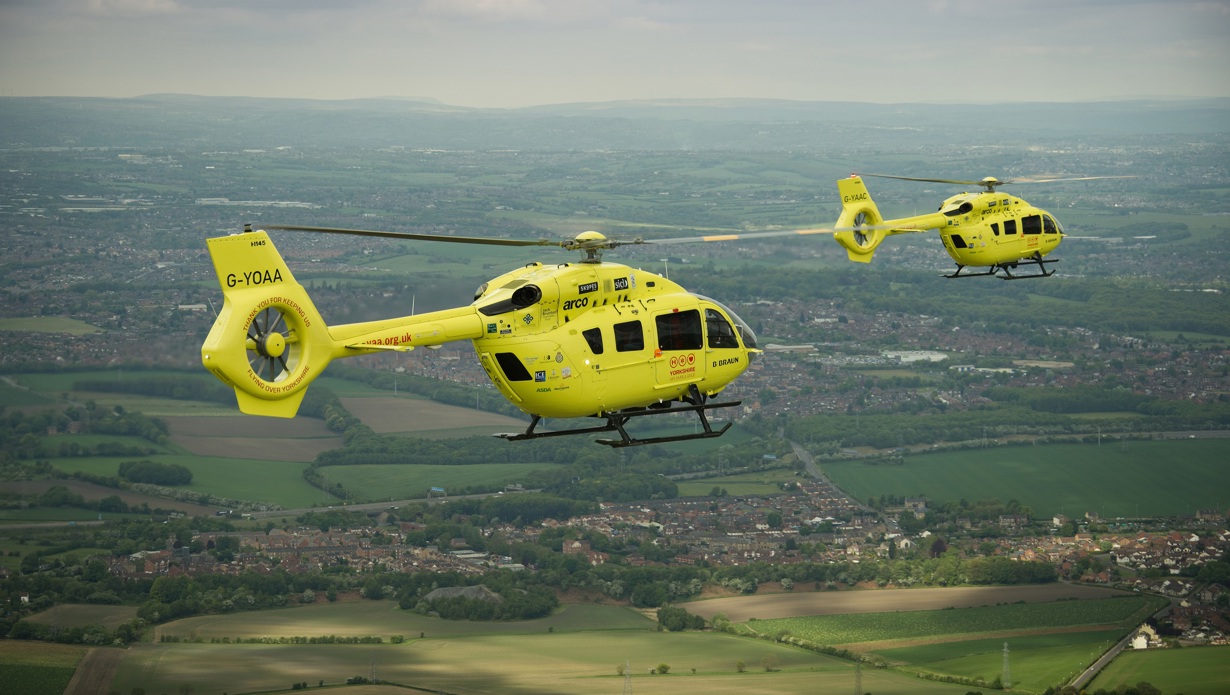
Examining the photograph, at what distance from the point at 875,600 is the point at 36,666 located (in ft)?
114

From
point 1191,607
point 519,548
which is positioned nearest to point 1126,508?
point 1191,607

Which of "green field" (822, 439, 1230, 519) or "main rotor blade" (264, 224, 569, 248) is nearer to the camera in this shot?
"main rotor blade" (264, 224, 569, 248)

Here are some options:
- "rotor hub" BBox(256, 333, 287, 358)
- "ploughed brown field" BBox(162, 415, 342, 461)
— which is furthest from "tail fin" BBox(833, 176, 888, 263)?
"ploughed brown field" BBox(162, 415, 342, 461)

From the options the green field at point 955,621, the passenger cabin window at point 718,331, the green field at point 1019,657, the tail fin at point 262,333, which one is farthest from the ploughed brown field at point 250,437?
the tail fin at point 262,333

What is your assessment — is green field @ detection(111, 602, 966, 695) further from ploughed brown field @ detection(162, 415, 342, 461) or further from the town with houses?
ploughed brown field @ detection(162, 415, 342, 461)

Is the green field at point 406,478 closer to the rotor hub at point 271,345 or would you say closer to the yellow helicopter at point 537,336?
the yellow helicopter at point 537,336

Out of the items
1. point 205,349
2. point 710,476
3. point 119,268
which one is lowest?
point 710,476

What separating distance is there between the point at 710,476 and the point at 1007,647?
34252 millimetres

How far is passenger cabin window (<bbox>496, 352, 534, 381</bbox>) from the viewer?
911 inches

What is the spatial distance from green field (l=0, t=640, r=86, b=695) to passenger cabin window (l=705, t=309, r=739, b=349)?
3669 cm

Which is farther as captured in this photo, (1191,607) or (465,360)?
(465,360)

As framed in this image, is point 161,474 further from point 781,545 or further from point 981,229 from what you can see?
point 981,229

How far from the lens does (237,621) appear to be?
63.6 meters

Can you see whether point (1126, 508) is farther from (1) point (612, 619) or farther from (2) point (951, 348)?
(2) point (951, 348)
